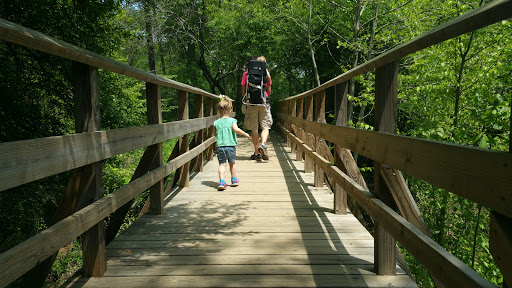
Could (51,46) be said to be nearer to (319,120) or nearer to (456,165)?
(456,165)

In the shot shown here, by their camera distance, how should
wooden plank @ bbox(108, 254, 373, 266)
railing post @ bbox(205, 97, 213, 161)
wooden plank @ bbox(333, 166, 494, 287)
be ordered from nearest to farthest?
wooden plank @ bbox(333, 166, 494, 287) < wooden plank @ bbox(108, 254, 373, 266) < railing post @ bbox(205, 97, 213, 161)

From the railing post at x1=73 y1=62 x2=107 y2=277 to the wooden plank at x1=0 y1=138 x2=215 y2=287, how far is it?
0.11 m

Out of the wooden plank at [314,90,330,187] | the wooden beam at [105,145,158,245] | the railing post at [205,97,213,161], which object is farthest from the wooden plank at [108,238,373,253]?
the railing post at [205,97,213,161]

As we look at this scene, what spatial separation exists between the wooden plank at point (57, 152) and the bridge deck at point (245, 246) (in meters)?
0.84

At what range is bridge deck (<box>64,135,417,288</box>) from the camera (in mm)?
2758

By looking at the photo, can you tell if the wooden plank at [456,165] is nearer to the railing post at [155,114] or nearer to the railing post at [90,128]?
the railing post at [90,128]

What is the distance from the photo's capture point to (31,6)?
630 centimetres

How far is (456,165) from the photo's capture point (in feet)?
5.29

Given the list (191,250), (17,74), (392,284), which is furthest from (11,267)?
(17,74)

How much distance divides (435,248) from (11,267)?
179 cm

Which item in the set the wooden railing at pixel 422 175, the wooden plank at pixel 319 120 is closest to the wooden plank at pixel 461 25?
the wooden railing at pixel 422 175

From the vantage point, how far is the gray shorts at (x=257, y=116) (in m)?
7.81

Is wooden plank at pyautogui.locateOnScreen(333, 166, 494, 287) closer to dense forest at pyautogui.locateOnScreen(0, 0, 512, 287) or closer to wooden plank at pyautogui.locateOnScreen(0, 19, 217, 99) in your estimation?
dense forest at pyautogui.locateOnScreen(0, 0, 512, 287)

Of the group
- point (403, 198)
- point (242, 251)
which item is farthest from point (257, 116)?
point (403, 198)
